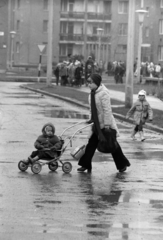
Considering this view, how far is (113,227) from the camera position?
8.76 m

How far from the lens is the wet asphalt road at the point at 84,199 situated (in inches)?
336

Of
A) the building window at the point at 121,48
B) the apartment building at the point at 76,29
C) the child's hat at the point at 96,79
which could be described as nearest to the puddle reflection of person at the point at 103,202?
the child's hat at the point at 96,79

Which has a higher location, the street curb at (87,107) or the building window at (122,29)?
the building window at (122,29)

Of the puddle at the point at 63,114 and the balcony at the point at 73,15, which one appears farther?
the balcony at the point at 73,15

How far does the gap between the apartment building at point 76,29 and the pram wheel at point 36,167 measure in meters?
78.7

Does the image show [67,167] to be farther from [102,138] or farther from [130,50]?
[130,50]

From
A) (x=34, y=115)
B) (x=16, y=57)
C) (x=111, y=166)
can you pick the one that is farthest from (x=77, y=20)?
(x=111, y=166)

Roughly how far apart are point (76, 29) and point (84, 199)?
95268 millimetres

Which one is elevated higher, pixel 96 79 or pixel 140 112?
pixel 96 79

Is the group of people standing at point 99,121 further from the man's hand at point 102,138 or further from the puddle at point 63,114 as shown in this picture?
the puddle at point 63,114

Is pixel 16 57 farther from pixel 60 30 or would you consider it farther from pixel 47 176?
pixel 47 176

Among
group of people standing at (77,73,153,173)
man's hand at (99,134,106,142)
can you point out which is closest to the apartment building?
group of people standing at (77,73,153,173)

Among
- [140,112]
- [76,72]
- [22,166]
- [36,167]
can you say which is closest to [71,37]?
[76,72]

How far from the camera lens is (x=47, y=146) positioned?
1321 cm
